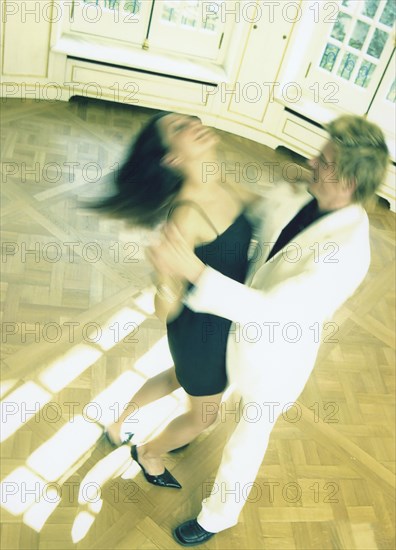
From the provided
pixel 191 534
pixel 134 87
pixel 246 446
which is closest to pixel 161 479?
pixel 191 534

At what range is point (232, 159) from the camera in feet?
→ 16.9

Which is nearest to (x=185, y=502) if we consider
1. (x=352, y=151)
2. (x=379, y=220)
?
(x=352, y=151)

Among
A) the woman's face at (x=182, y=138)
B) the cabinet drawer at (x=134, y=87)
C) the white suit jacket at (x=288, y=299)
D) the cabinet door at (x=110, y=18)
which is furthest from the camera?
the cabinet drawer at (x=134, y=87)

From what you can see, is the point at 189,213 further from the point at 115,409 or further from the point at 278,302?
the point at 115,409

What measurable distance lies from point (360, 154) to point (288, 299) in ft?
1.64

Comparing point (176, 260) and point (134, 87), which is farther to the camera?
point (134, 87)

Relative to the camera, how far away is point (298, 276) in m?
1.77

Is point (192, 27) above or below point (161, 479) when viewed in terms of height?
above

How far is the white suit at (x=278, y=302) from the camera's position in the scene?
178 cm

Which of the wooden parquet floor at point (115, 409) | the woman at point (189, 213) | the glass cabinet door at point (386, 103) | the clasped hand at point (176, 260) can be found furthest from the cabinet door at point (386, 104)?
the clasped hand at point (176, 260)

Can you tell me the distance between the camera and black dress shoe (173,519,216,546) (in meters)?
2.50

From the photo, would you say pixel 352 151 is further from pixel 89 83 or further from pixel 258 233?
pixel 89 83

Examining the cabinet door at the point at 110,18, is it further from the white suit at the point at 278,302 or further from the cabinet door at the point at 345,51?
the white suit at the point at 278,302

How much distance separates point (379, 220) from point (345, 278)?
10.8 ft
